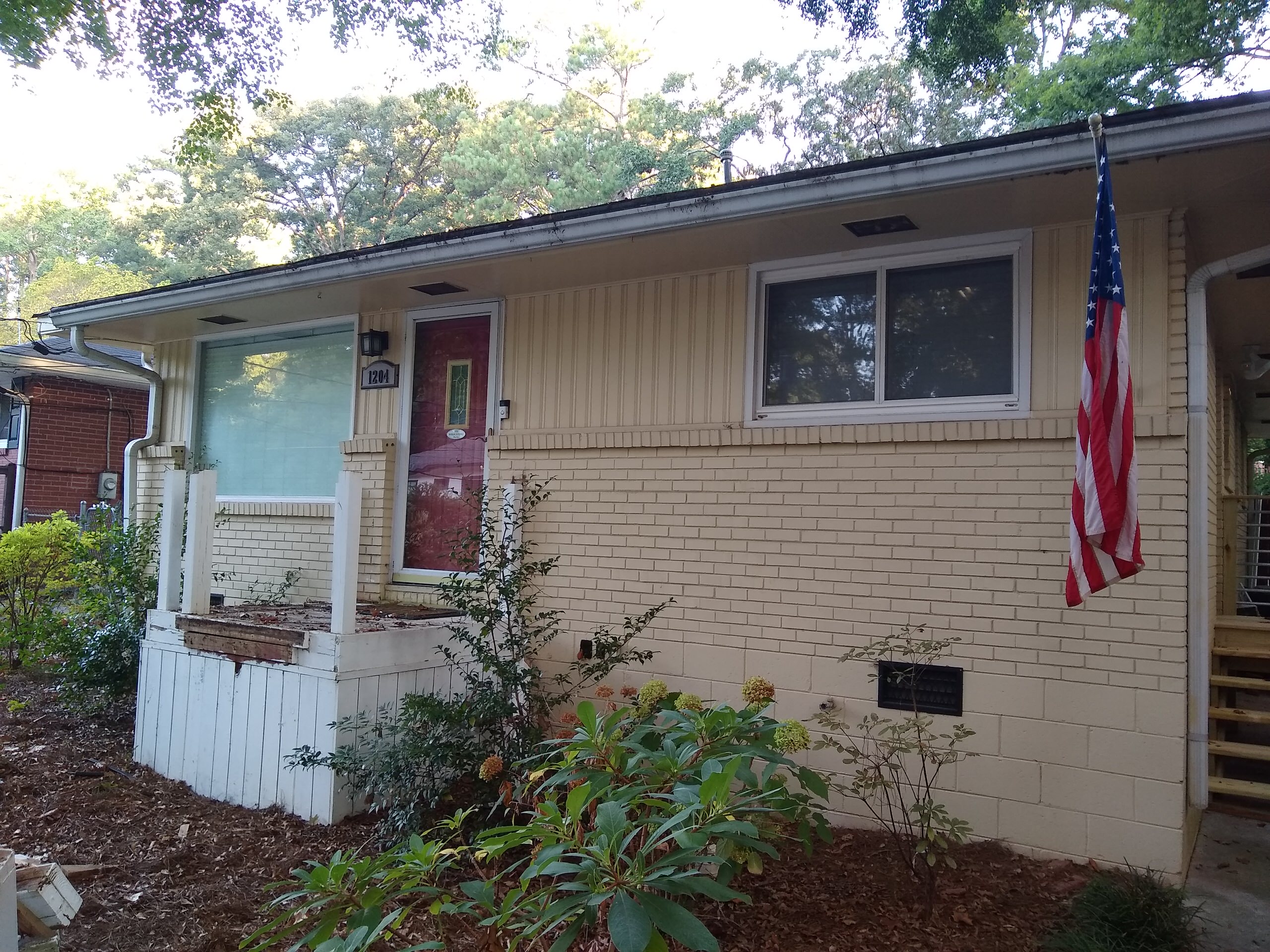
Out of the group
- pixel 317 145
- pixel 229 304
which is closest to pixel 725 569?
pixel 229 304

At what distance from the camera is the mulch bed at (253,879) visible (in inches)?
126

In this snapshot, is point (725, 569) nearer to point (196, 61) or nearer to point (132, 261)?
point (196, 61)

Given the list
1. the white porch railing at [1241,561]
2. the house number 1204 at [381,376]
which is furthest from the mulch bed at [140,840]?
the white porch railing at [1241,561]

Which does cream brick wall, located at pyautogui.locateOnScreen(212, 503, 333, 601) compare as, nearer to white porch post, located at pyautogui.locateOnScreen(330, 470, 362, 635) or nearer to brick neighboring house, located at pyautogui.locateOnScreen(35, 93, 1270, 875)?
brick neighboring house, located at pyautogui.locateOnScreen(35, 93, 1270, 875)

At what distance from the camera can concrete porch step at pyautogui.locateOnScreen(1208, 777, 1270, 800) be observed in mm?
4312

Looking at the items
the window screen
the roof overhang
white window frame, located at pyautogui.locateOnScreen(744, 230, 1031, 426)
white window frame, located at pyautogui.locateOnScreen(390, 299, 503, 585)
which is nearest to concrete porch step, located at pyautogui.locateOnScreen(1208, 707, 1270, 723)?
white window frame, located at pyautogui.locateOnScreen(744, 230, 1031, 426)

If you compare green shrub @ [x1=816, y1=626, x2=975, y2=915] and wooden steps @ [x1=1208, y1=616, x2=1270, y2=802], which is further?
wooden steps @ [x1=1208, y1=616, x2=1270, y2=802]

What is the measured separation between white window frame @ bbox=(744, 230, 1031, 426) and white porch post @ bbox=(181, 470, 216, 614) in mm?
3313

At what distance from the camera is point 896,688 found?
4301 millimetres

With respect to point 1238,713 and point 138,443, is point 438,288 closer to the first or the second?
point 138,443

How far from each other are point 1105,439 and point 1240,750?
2.36 m

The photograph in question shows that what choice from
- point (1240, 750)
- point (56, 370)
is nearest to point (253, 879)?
point (1240, 750)

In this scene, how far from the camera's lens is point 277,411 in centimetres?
716

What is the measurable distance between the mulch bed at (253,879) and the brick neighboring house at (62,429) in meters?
9.89
